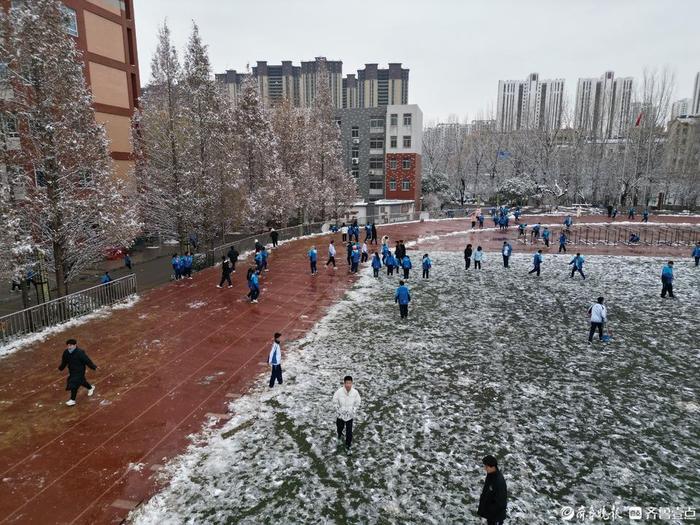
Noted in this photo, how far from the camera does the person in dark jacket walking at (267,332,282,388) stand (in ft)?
35.8

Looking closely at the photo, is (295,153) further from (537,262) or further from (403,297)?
(403,297)

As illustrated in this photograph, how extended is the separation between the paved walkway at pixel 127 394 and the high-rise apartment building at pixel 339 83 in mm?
116578

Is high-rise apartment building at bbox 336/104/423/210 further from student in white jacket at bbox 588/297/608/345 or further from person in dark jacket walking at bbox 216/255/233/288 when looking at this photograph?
student in white jacket at bbox 588/297/608/345

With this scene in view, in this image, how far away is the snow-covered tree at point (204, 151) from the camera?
85.6 ft

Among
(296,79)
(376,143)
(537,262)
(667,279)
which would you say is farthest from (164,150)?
(296,79)

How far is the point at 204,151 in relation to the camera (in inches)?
1041

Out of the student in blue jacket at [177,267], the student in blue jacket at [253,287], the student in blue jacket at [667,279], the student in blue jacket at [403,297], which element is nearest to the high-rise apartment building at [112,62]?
the student in blue jacket at [177,267]

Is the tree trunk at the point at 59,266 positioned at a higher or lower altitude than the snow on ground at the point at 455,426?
higher

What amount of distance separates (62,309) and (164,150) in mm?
13936

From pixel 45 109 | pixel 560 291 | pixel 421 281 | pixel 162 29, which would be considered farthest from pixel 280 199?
A: pixel 560 291

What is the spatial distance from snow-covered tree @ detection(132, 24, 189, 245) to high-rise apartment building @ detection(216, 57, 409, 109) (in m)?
99.8

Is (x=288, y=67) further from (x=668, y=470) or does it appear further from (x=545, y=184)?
(x=668, y=470)

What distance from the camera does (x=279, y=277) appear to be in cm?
2361

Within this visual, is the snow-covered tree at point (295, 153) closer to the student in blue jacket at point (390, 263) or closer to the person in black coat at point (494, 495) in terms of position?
the student in blue jacket at point (390, 263)
